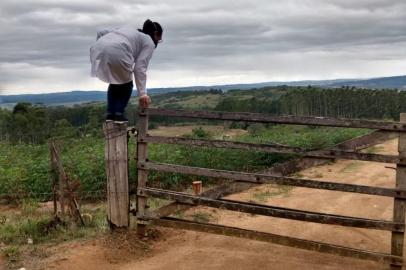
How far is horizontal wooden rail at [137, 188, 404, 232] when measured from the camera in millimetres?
5441

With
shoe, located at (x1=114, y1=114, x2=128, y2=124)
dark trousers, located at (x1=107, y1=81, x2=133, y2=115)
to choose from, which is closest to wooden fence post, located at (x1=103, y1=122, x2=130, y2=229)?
shoe, located at (x1=114, y1=114, x2=128, y2=124)

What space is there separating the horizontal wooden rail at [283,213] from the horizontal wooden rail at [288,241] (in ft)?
0.83

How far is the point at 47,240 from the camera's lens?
677 centimetres

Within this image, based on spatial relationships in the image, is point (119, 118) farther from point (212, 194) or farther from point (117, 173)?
point (212, 194)

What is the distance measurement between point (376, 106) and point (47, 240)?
141 feet

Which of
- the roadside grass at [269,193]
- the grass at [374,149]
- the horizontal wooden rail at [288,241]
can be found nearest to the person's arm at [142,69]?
the horizontal wooden rail at [288,241]

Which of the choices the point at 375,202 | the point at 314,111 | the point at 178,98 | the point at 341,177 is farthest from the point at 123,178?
the point at 178,98

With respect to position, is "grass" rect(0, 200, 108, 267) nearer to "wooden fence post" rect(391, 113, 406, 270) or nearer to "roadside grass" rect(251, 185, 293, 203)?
"roadside grass" rect(251, 185, 293, 203)

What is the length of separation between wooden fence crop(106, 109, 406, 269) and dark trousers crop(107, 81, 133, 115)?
0.32 metres

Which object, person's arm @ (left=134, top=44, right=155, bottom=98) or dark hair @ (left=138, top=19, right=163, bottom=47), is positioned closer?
person's arm @ (left=134, top=44, right=155, bottom=98)

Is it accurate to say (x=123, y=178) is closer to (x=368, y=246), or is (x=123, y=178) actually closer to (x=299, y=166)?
(x=299, y=166)

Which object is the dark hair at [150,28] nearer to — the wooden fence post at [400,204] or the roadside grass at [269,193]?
the wooden fence post at [400,204]

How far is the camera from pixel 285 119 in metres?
5.60

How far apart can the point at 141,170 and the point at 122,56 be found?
146cm
